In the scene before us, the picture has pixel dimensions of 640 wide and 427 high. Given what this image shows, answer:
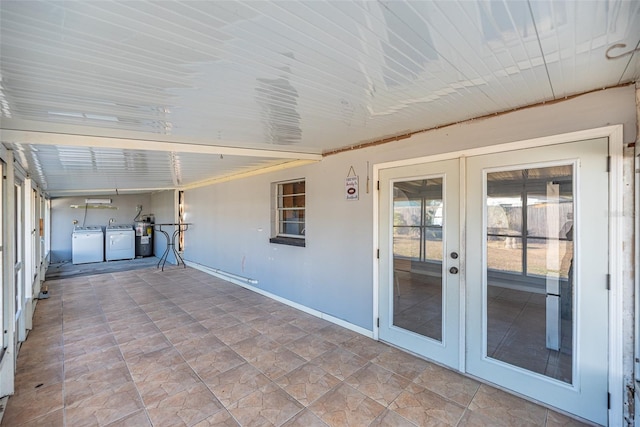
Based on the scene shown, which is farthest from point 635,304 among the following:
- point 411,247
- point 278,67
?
point 278,67

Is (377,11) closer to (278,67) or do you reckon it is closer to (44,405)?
(278,67)

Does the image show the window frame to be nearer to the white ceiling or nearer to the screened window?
the screened window

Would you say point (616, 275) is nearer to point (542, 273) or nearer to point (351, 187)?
point (542, 273)

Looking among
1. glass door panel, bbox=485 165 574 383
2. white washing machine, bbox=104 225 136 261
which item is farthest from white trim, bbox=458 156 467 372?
white washing machine, bbox=104 225 136 261

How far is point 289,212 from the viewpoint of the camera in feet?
15.6

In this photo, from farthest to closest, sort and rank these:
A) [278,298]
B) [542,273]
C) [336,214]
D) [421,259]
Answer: [278,298] < [336,214] < [421,259] < [542,273]

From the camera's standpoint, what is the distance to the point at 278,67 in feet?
4.81

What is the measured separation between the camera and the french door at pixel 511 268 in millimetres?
1903

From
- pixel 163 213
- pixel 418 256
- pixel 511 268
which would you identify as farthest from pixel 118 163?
pixel 163 213

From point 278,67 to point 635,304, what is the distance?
2548mm

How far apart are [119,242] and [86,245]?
779 millimetres

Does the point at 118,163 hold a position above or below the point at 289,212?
above

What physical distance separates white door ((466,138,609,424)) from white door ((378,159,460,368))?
0.50ft

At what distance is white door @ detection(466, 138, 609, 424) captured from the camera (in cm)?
188
